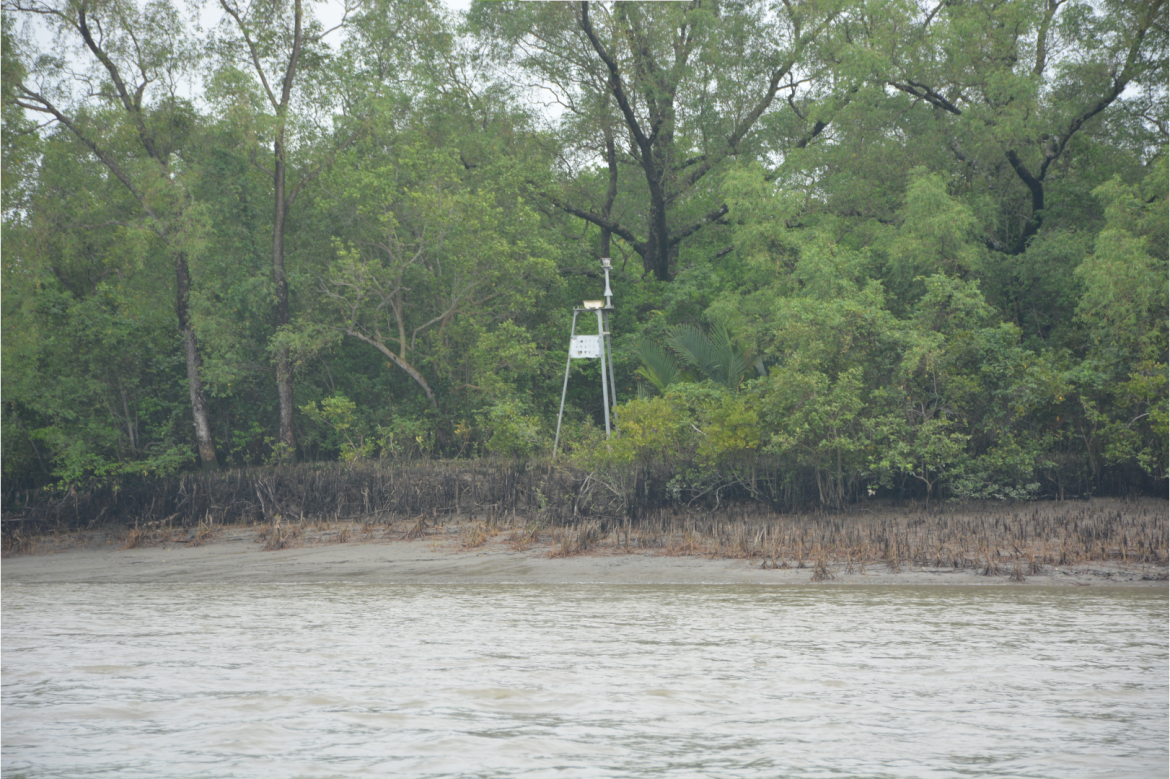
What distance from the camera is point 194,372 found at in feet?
76.4

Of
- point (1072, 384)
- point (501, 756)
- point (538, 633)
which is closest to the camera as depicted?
point (501, 756)

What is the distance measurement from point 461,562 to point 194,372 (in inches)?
501

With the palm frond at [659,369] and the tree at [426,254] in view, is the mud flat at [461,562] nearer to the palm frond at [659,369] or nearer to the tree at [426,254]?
the palm frond at [659,369]

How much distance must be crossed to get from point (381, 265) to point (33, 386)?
7619 mm

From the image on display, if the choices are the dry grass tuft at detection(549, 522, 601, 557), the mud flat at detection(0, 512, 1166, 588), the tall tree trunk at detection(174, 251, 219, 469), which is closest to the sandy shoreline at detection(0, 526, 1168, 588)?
the mud flat at detection(0, 512, 1166, 588)

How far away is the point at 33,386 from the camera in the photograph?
20.7 meters

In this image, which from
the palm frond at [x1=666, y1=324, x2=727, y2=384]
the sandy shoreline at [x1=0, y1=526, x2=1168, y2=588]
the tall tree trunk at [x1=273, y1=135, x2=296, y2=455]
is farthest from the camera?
the tall tree trunk at [x1=273, y1=135, x2=296, y2=455]

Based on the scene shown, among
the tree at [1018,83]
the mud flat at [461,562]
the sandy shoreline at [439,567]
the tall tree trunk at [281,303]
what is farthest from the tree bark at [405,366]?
the tree at [1018,83]

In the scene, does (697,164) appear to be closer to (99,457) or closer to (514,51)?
(514,51)

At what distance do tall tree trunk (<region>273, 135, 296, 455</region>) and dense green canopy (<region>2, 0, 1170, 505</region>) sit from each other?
0.27 feet

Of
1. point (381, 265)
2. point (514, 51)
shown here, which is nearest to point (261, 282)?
point (381, 265)

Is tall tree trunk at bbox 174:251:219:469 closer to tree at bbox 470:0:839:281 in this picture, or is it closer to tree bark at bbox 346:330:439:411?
tree bark at bbox 346:330:439:411

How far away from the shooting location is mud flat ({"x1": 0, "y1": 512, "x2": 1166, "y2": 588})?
11242mm

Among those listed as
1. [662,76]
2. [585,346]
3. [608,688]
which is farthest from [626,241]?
[608,688]
